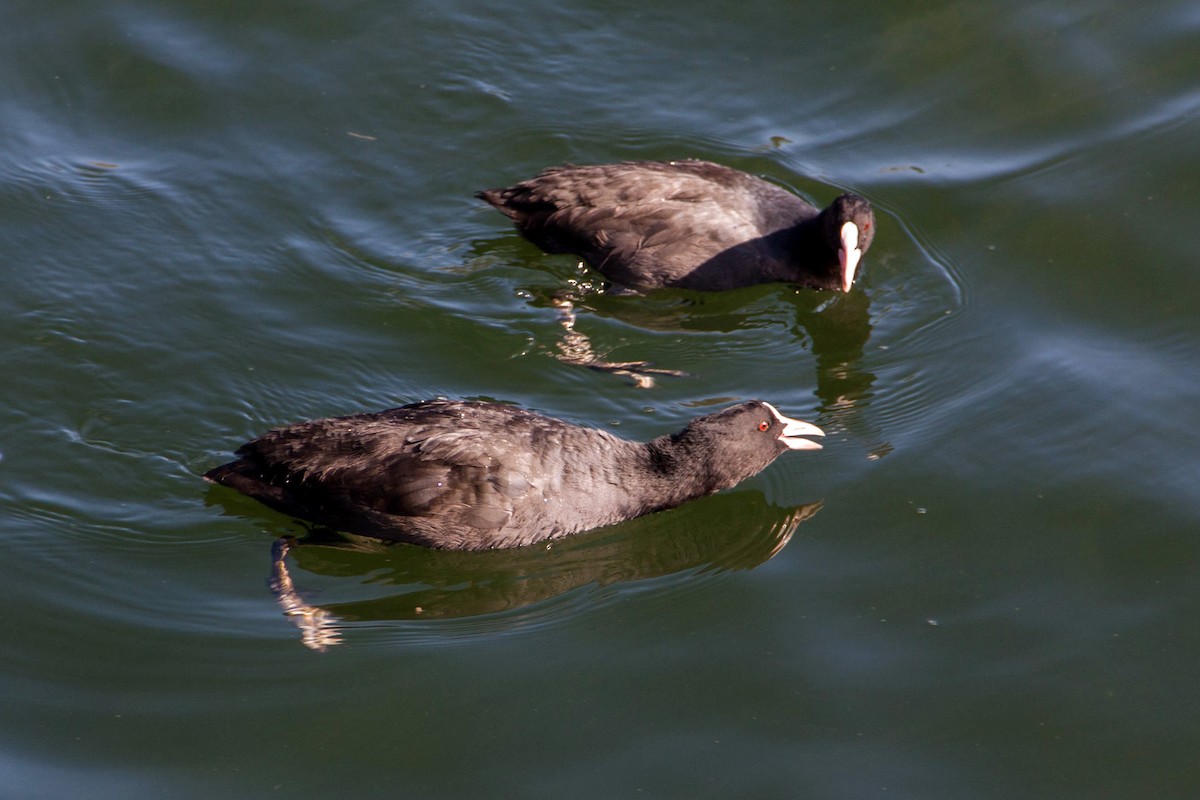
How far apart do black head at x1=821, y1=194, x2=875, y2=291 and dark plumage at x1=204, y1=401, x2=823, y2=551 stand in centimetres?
196

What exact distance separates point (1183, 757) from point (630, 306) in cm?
429

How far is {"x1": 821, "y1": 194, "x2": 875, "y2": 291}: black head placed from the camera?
8.95 metres

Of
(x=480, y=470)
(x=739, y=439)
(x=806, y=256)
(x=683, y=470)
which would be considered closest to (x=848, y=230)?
(x=806, y=256)

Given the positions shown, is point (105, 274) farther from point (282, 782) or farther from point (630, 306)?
point (282, 782)

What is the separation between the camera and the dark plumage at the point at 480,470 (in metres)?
6.89

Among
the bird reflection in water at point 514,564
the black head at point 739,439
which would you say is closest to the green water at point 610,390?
the bird reflection in water at point 514,564

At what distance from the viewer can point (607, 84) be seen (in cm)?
1096

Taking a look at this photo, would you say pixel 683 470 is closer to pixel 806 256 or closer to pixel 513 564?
pixel 513 564

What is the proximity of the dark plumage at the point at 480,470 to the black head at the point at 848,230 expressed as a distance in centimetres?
196

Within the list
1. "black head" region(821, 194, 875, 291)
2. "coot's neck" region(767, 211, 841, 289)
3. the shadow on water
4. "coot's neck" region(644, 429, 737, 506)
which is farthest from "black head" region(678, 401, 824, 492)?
"coot's neck" region(767, 211, 841, 289)

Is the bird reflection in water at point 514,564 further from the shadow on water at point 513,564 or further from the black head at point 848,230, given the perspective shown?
the black head at point 848,230

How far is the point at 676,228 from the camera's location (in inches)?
364

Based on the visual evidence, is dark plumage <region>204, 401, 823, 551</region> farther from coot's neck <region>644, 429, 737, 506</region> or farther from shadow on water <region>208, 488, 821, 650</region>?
shadow on water <region>208, 488, 821, 650</region>

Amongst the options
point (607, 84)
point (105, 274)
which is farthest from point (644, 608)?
point (607, 84)
